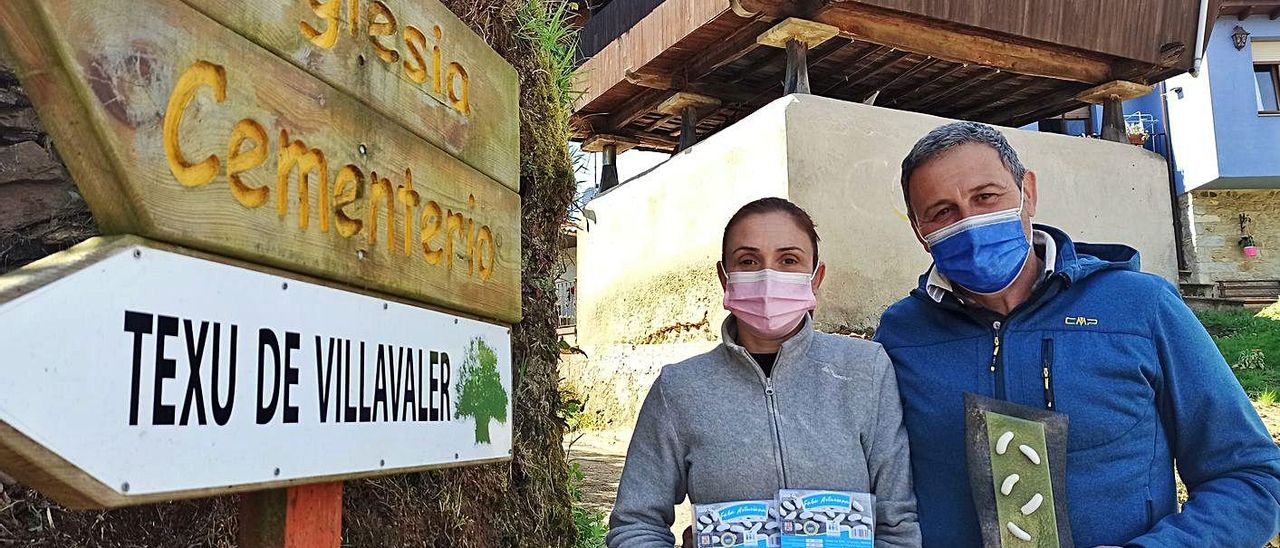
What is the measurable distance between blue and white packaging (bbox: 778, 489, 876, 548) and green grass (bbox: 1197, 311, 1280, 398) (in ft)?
25.1

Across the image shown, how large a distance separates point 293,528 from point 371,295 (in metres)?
0.40

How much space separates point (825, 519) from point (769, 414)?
0.25 metres

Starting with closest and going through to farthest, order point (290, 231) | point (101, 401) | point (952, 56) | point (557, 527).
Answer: point (101, 401) → point (290, 231) → point (557, 527) → point (952, 56)

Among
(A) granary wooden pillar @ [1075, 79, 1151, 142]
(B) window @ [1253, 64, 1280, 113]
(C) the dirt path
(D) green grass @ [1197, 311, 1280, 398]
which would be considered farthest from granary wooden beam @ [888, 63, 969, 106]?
(B) window @ [1253, 64, 1280, 113]

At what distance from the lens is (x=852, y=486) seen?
1781 millimetres

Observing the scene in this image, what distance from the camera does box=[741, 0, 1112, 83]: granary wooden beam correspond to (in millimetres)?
6871

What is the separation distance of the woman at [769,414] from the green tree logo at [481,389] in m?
0.33

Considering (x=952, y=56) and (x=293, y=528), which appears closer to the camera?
(x=293, y=528)

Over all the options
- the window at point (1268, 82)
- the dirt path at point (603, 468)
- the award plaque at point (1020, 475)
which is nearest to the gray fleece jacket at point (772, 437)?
the award plaque at point (1020, 475)

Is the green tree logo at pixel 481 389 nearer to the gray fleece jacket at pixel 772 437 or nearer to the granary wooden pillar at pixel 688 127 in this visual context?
the gray fleece jacket at pixel 772 437

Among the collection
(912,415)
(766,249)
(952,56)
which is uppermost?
(952,56)

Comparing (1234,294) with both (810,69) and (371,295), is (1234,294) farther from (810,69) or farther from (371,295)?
(371,295)

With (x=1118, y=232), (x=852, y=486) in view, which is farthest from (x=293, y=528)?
(x=1118, y=232)

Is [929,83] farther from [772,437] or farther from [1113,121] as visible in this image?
[772,437]
